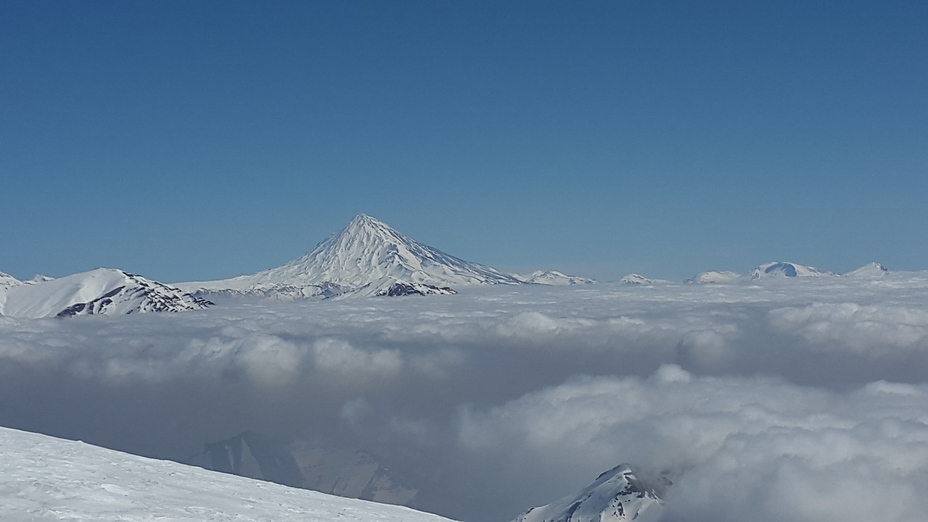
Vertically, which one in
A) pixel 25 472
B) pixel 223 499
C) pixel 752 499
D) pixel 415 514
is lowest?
pixel 752 499

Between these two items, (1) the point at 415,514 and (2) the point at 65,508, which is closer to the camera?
(2) the point at 65,508

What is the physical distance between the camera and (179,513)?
888 inches

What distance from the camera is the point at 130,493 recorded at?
23.9 m

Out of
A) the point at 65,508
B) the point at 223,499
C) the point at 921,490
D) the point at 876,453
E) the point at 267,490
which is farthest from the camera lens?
the point at 921,490

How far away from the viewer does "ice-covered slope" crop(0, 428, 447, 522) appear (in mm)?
20766

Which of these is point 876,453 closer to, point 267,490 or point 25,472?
point 267,490

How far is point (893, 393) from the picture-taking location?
7820 inches

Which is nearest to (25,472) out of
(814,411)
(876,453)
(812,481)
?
(876,453)

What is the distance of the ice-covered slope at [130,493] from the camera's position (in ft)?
68.1

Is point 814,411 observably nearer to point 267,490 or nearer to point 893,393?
point 893,393

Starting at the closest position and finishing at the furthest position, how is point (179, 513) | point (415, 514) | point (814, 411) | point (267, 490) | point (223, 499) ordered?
point (179, 513), point (223, 499), point (267, 490), point (415, 514), point (814, 411)

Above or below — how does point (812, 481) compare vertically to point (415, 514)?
below

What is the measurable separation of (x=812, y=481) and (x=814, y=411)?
78.0 feet

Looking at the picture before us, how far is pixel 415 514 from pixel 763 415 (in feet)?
617
